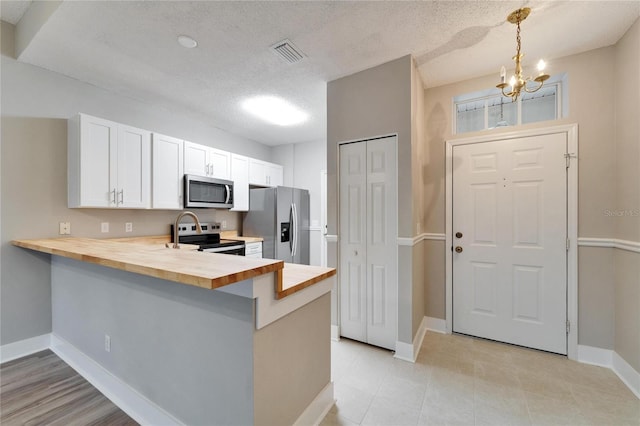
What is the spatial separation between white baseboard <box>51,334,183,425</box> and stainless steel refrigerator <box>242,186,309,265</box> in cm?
243

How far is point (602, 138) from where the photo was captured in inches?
88.6

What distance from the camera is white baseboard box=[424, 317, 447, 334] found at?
286cm

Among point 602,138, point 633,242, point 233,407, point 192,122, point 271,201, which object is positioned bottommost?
point 233,407

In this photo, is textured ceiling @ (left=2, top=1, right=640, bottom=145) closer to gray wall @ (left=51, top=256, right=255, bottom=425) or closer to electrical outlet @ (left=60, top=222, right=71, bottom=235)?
electrical outlet @ (left=60, top=222, right=71, bottom=235)

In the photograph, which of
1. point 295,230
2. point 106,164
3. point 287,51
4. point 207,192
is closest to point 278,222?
point 295,230

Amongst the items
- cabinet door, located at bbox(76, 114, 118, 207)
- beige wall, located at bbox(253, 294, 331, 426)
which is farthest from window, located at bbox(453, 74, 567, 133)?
cabinet door, located at bbox(76, 114, 118, 207)

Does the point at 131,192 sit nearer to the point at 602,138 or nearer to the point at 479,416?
the point at 479,416

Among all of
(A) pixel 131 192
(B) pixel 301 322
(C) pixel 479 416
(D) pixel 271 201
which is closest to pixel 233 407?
(B) pixel 301 322

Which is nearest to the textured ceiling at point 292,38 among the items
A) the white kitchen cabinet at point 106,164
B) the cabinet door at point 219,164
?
the white kitchen cabinet at point 106,164

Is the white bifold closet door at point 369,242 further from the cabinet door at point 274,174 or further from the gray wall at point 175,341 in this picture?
the cabinet door at point 274,174

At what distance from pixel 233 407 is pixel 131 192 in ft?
8.51

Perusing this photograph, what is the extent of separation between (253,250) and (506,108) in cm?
364

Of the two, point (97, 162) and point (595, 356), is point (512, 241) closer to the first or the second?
point (595, 356)

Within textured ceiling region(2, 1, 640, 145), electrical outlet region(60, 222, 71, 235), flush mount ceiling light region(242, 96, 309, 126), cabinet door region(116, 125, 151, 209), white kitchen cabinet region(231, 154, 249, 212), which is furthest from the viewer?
white kitchen cabinet region(231, 154, 249, 212)
